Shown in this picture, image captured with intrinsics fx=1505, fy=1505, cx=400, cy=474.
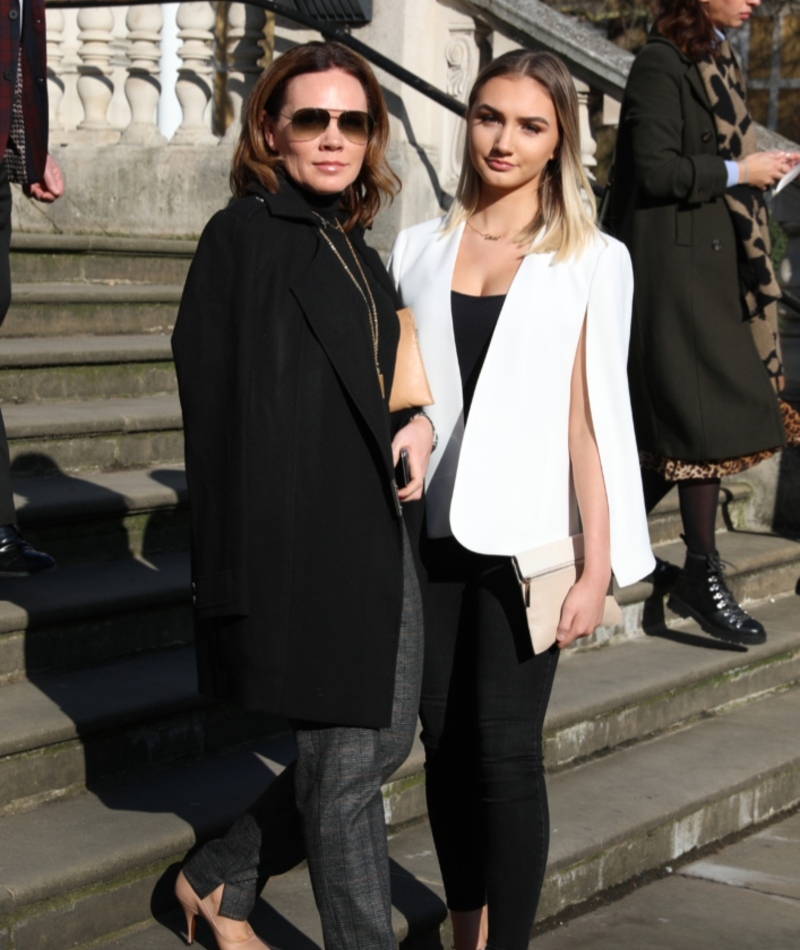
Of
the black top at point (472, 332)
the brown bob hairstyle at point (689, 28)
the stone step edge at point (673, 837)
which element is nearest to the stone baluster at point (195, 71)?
the brown bob hairstyle at point (689, 28)

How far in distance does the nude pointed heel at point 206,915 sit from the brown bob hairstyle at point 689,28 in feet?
9.78

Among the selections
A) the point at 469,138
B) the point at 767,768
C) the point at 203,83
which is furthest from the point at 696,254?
the point at 203,83

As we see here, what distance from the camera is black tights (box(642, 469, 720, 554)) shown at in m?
4.97

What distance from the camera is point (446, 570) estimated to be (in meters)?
2.92

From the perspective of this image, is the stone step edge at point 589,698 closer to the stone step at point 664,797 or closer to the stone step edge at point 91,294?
the stone step at point 664,797

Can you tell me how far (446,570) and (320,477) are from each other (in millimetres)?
487

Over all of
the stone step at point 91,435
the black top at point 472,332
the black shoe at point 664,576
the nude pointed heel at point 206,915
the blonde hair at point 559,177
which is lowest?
the nude pointed heel at point 206,915

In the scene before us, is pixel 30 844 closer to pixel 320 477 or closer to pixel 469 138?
pixel 320 477

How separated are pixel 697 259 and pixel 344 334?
8.16 ft

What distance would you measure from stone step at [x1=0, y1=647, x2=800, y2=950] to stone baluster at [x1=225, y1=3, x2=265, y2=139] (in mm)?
3617

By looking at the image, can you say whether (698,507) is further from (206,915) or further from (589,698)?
(206,915)

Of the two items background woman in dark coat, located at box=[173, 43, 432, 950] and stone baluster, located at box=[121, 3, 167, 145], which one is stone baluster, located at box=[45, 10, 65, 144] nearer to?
stone baluster, located at box=[121, 3, 167, 145]

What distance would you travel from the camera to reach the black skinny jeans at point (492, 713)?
2.81 metres

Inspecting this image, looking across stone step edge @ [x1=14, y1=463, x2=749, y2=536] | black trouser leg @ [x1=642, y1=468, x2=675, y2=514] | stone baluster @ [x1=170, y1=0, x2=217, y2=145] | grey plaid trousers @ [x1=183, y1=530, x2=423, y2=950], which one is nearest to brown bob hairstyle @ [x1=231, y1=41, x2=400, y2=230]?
grey plaid trousers @ [x1=183, y1=530, x2=423, y2=950]
